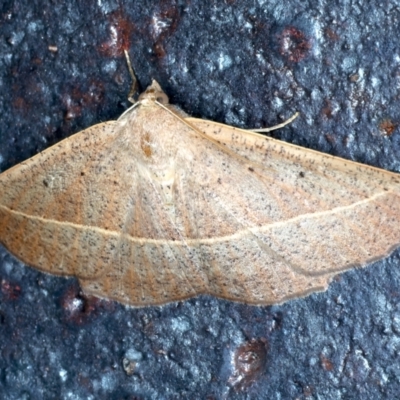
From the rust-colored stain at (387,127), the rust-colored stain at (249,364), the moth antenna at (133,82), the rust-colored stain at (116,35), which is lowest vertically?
the rust-colored stain at (249,364)

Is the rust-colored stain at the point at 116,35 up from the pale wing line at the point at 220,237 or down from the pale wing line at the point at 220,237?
up

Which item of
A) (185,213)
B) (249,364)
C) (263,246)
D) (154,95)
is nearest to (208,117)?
(154,95)

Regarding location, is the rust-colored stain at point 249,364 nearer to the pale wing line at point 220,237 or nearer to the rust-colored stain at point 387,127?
the pale wing line at point 220,237

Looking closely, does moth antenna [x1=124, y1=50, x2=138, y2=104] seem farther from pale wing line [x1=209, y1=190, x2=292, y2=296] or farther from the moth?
pale wing line [x1=209, y1=190, x2=292, y2=296]

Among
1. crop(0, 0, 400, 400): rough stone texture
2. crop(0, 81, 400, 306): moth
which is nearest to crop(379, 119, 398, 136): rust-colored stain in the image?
crop(0, 0, 400, 400): rough stone texture

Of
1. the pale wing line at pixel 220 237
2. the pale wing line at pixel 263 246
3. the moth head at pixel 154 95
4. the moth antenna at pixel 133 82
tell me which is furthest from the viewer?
the moth antenna at pixel 133 82

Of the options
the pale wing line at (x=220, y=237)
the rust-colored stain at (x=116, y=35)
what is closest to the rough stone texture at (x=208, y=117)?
the rust-colored stain at (x=116, y=35)

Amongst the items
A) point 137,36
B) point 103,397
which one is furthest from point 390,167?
point 103,397

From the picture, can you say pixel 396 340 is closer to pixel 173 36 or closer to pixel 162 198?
pixel 162 198
